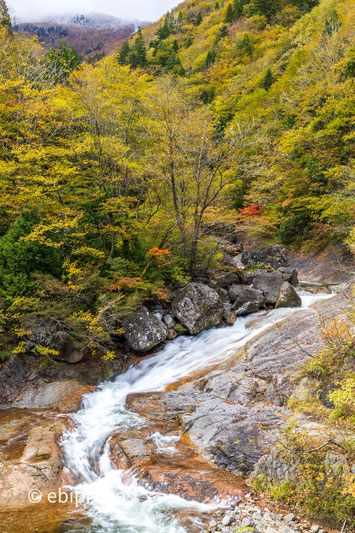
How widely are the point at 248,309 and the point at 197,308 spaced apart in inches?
99.3

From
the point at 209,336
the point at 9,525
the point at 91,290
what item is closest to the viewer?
the point at 9,525

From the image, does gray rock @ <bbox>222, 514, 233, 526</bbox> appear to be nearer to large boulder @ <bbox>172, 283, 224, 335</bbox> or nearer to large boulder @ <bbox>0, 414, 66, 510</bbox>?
large boulder @ <bbox>0, 414, 66, 510</bbox>

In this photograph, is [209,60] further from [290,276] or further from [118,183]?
[290,276]

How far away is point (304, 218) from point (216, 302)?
12.8 metres

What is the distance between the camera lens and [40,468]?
6.04m

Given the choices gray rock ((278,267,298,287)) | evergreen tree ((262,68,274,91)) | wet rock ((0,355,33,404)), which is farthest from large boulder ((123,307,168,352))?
evergreen tree ((262,68,274,91))

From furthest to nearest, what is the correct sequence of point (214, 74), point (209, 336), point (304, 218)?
point (214, 74) → point (304, 218) → point (209, 336)

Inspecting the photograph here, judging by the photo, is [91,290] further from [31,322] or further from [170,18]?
[170,18]

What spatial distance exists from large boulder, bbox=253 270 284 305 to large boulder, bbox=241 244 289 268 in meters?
4.96

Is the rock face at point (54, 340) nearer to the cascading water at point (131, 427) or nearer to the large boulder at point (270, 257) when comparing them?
the cascading water at point (131, 427)

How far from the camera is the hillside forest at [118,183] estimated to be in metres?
10.1

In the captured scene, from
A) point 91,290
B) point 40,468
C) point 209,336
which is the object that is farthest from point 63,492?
point 209,336

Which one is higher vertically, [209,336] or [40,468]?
[40,468]

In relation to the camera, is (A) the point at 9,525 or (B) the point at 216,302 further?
(B) the point at 216,302
